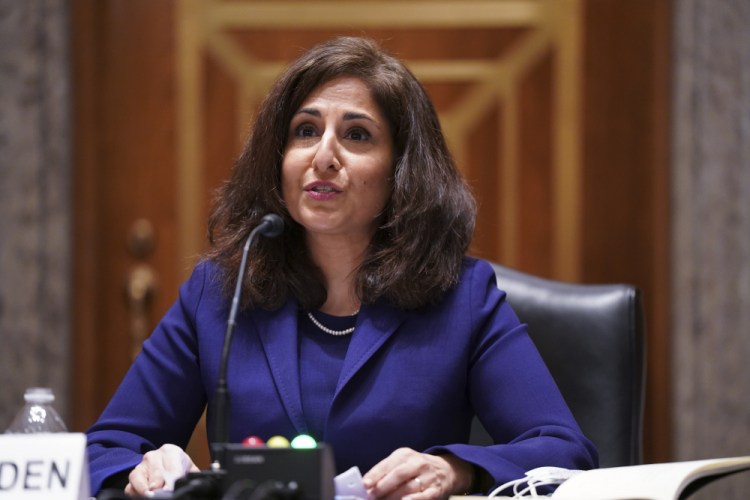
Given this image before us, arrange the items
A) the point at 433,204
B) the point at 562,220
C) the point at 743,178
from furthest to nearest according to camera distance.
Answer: the point at 562,220
the point at 743,178
the point at 433,204

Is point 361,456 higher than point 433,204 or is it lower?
lower

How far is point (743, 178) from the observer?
10.8ft

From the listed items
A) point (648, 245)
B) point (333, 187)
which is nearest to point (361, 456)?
point (333, 187)

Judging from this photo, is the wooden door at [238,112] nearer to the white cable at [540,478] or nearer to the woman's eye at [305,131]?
the woman's eye at [305,131]

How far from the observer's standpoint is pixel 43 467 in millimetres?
1321

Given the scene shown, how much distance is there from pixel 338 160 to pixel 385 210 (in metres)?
0.16

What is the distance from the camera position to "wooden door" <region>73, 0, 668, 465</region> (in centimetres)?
350

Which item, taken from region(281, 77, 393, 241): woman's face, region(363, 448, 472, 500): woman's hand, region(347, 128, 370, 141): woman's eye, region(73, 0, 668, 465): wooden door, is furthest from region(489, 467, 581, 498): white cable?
region(73, 0, 668, 465): wooden door

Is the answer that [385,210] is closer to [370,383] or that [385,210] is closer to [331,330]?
[331,330]

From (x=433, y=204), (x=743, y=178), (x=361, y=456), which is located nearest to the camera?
(x=361, y=456)

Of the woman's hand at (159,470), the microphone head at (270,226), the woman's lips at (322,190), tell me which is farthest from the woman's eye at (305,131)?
the woman's hand at (159,470)

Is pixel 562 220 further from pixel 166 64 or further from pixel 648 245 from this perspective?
pixel 166 64

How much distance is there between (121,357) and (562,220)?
4.85 ft

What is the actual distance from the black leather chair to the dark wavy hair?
26cm
